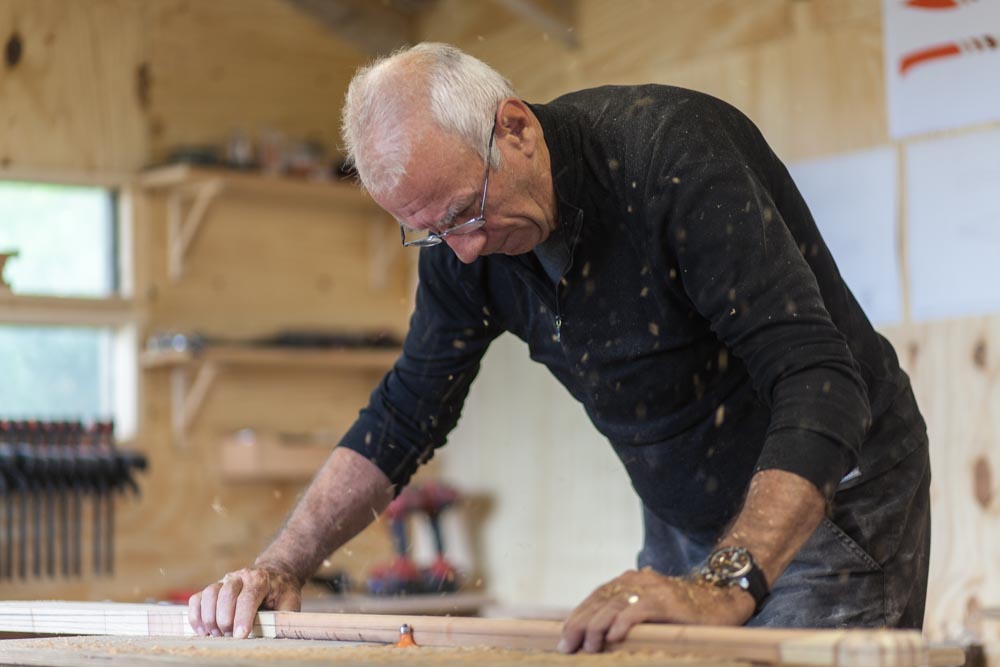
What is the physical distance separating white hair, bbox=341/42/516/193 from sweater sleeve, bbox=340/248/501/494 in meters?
0.39

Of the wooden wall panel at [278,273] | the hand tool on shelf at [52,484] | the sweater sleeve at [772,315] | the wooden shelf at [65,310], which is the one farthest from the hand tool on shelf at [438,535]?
the sweater sleeve at [772,315]

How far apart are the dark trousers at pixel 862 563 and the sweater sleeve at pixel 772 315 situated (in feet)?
1.16

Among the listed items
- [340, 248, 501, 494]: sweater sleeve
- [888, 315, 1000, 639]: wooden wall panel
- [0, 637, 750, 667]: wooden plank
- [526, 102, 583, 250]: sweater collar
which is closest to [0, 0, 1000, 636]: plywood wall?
[888, 315, 1000, 639]: wooden wall panel

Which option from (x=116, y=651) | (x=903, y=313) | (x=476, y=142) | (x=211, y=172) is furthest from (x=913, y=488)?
(x=211, y=172)

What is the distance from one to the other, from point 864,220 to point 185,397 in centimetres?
265

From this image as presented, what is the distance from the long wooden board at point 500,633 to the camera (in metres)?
1.25

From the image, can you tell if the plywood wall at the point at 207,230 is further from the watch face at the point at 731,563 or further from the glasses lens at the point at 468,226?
the watch face at the point at 731,563

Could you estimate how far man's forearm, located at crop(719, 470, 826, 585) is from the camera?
4.99 ft

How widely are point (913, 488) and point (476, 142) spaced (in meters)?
0.83

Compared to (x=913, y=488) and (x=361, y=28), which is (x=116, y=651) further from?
(x=361, y=28)

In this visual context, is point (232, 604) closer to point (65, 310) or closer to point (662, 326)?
point (662, 326)

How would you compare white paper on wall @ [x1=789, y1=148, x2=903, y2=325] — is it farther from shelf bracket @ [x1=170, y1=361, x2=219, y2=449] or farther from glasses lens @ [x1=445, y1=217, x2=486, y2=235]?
glasses lens @ [x1=445, y1=217, x2=486, y2=235]

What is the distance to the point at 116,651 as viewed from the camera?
5.16 feet

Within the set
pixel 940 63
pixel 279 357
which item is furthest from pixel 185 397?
pixel 940 63
